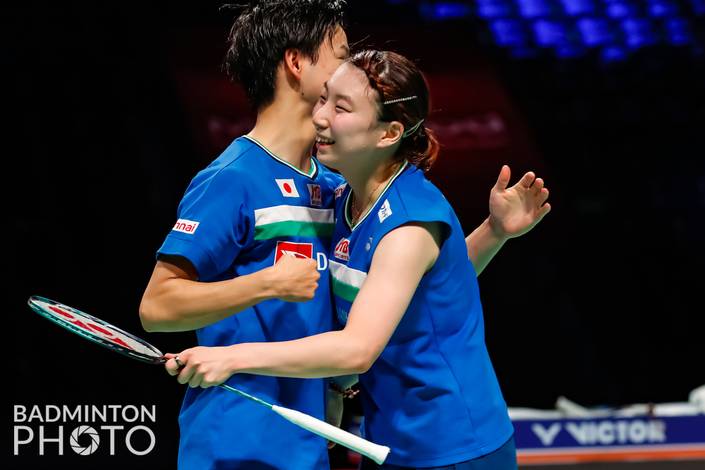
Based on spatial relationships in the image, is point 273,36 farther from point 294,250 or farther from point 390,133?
point 294,250

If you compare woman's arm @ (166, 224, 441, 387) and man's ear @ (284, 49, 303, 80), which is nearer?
woman's arm @ (166, 224, 441, 387)

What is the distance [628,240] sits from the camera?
19.7 ft

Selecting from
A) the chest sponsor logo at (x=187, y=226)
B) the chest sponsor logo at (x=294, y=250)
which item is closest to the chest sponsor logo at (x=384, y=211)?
the chest sponsor logo at (x=294, y=250)

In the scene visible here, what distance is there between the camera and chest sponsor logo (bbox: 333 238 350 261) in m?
2.13

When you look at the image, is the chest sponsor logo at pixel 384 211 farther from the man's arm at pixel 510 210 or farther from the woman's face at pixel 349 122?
the man's arm at pixel 510 210

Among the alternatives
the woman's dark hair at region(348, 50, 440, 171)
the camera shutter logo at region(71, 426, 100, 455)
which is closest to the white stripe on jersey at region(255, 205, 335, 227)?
the woman's dark hair at region(348, 50, 440, 171)

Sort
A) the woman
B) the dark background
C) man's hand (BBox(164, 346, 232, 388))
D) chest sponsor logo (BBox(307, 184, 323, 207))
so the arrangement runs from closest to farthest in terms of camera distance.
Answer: man's hand (BBox(164, 346, 232, 388))
the woman
chest sponsor logo (BBox(307, 184, 323, 207))
the dark background

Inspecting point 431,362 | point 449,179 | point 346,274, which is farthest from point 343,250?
point 449,179

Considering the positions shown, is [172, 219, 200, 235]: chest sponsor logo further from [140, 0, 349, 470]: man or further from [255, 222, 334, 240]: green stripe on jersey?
[255, 222, 334, 240]: green stripe on jersey

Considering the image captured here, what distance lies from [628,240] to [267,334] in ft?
13.9

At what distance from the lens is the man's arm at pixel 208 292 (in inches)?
77.3

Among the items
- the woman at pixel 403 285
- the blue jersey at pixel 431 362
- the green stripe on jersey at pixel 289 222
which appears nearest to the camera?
the woman at pixel 403 285

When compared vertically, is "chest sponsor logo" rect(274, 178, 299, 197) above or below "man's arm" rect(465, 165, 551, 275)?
above

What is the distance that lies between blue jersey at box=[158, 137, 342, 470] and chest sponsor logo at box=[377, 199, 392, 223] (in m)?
0.24
